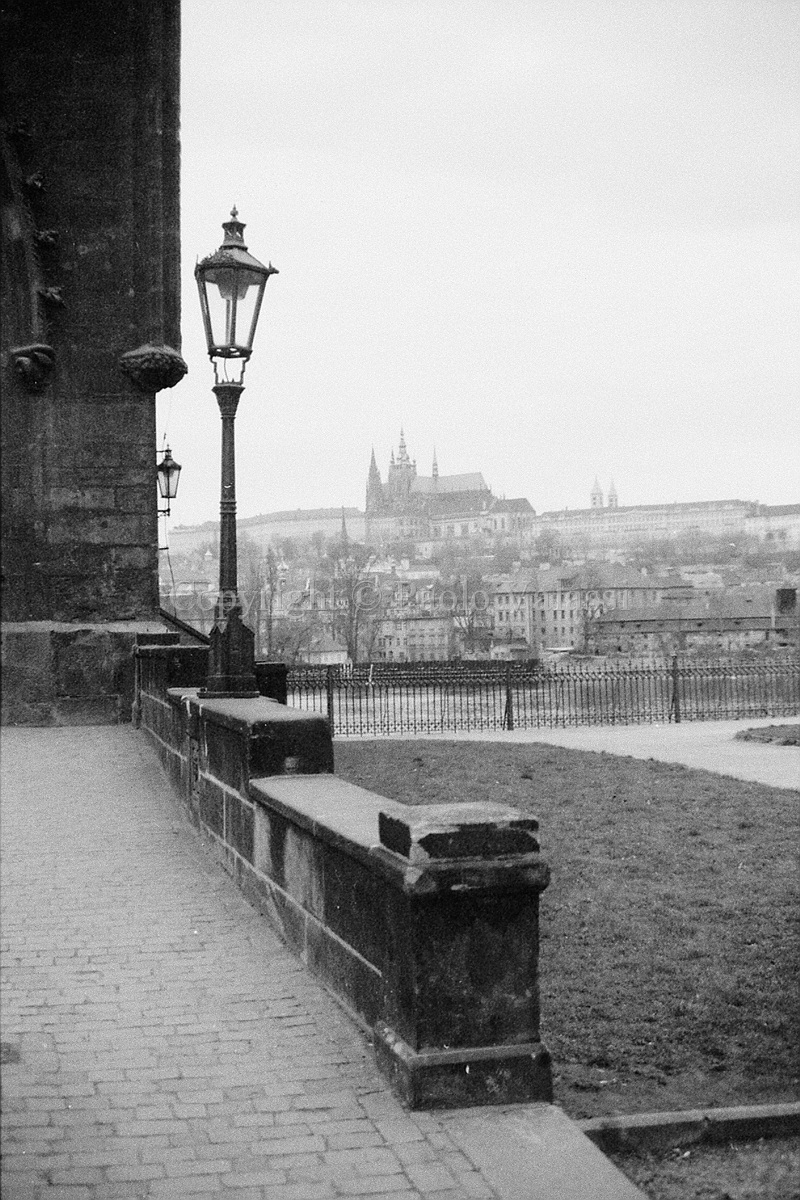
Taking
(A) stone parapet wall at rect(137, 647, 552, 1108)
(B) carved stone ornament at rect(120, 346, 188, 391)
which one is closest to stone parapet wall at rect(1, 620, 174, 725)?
(B) carved stone ornament at rect(120, 346, 188, 391)

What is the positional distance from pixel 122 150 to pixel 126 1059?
42.5 feet

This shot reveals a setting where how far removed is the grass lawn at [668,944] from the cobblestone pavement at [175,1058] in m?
1.04

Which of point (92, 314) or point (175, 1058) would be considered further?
point (92, 314)

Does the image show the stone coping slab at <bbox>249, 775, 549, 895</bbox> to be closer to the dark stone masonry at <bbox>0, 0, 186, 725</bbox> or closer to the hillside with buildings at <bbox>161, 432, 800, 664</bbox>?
the dark stone masonry at <bbox>0, 0, 186, 725</bbox>

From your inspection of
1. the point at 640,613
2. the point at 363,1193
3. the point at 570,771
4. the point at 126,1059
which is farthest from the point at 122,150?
the point at 640,613

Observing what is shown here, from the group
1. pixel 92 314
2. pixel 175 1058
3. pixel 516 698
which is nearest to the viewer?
pixel 175 1058

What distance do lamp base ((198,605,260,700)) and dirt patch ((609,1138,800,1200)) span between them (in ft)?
18.1

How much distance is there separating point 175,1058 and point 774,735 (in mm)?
20055

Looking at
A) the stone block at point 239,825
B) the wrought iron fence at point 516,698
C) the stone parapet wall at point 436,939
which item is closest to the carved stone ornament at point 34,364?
the stone block at point 239,825

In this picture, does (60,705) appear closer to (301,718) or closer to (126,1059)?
(301,718)

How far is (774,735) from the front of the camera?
2338cm

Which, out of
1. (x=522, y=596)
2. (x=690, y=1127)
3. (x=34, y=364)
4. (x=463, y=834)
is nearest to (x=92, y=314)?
(x=34, y=364)

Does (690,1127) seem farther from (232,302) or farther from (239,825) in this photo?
(232,302)

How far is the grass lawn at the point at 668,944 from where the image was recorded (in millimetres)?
5137
